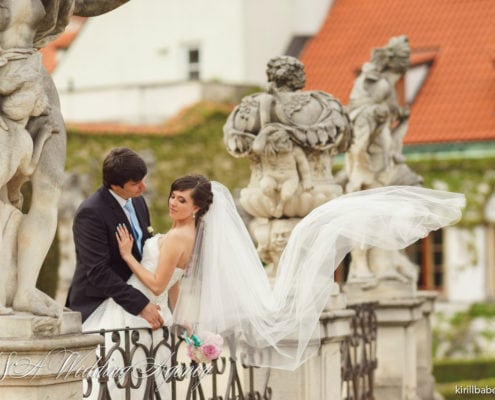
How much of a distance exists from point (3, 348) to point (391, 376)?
5478mm

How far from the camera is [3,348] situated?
5.49 m

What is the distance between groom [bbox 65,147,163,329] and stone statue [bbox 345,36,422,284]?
4.00 meters

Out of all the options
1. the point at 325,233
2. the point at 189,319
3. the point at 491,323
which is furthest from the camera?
the point at 491,323

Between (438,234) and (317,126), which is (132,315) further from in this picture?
(438,234)

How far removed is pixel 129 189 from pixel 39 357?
63.2 inches

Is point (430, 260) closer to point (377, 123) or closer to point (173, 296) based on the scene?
point (377, 123)

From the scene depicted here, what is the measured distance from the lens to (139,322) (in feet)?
23.2

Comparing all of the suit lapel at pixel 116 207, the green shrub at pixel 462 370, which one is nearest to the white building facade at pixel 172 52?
the green shrub at pixel 462 370

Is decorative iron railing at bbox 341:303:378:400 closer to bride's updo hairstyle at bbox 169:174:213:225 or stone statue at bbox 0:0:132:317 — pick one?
bride's updo hairstyle at bbox 169:174:213:225

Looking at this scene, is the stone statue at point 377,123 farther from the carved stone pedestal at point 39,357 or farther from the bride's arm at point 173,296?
the carved stone pedestal at point 39,357

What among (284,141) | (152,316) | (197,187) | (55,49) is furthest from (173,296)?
(55,49)

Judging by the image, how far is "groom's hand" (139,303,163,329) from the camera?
6.91 meters

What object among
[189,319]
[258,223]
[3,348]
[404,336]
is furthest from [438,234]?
[3,348]

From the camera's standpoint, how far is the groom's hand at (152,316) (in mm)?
6914
